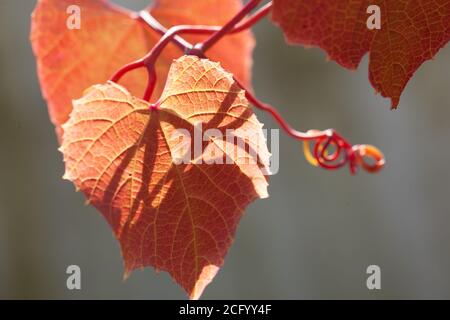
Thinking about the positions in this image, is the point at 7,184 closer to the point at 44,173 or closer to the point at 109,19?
the point at 44,173

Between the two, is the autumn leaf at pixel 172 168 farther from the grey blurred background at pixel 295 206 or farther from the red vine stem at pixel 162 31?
the grey blurred background at pixel 295 206

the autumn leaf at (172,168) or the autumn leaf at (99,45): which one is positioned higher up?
the autumn leaf at (99,45)

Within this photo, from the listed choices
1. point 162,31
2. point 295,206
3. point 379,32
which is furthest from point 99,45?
point 295,206

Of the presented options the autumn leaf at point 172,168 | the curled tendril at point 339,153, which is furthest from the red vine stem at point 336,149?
the autumn leaf at point 172,168

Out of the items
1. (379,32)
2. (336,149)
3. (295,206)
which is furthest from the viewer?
(295,206)

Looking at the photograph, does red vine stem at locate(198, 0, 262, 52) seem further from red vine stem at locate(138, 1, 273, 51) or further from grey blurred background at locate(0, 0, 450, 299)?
grey blurred background at locate(0, 0, 450, 299)

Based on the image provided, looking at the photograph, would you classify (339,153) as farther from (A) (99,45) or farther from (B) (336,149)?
(A) (99,45)
